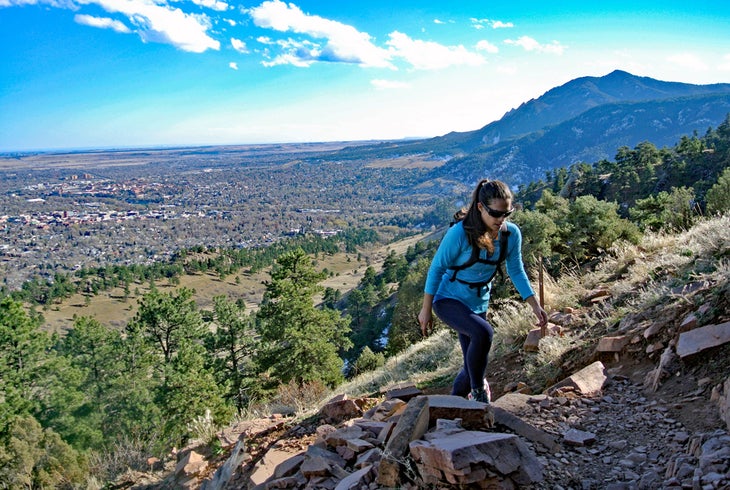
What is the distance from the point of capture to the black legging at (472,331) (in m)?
3.75

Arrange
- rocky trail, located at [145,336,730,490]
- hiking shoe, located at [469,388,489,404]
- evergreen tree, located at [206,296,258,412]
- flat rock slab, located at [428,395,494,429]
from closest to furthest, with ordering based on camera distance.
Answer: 1. rocky trail, located at [145,336,730,490]
2. flat rock slab, located at [428,395,494,429]
3. hiking shoe, located at [469,388,489,404]
4. evergreen tree, located at [206,296,258,412]

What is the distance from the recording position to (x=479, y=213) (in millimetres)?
3684

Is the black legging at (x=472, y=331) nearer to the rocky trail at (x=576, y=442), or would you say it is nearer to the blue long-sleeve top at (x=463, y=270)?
the blue long-sleeve top at (x=463, y=270)

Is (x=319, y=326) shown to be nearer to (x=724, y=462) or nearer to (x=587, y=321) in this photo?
(x=587, y=321)

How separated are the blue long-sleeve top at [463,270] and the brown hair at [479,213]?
0.06 metres

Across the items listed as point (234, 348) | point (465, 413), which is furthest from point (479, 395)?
point (234, 348)

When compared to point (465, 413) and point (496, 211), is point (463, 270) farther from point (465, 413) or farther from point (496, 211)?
point (465, 413)

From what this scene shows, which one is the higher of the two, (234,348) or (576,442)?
(576,442)

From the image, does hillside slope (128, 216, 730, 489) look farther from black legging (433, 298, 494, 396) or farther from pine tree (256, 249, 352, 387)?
pine tree (256, 249, 352, 387)

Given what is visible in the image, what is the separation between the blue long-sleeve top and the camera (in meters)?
3.72

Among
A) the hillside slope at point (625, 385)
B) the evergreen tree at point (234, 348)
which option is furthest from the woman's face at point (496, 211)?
the evergreen tree at point (234, 348)

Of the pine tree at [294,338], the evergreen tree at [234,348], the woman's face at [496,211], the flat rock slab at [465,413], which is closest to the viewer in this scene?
the flat rock slab at [465,413]

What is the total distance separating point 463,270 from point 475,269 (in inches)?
3.9

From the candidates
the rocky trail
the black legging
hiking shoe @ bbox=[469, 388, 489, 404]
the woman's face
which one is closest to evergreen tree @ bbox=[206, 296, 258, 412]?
the rocky trail
